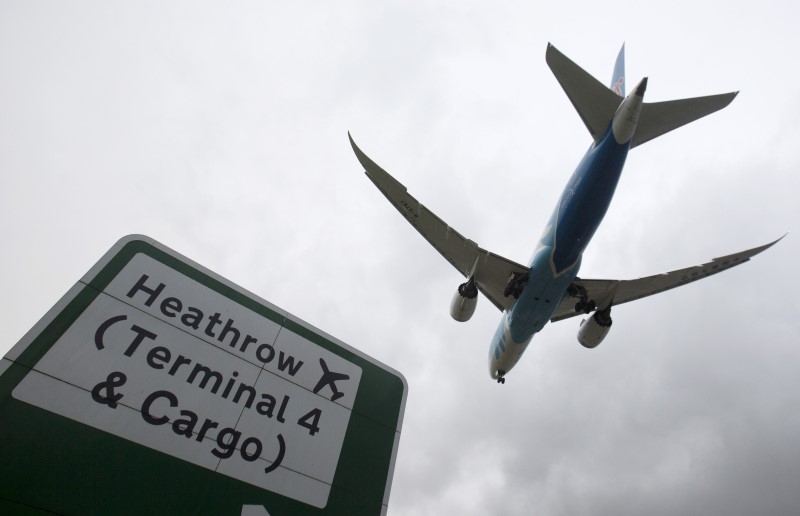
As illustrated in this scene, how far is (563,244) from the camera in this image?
1372cm

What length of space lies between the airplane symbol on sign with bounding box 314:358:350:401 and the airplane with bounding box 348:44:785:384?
8.24 meters

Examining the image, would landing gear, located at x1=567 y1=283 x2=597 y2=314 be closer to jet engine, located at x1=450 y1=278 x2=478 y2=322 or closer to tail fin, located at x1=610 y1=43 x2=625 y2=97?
jet engine, located at x1=450 y1=278 x2=478 y2=322

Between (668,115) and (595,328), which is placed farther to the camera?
(595,328)

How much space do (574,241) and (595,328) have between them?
5412 mm

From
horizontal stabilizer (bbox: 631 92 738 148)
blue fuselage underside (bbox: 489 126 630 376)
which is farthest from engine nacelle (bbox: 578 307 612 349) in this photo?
horizontal stabilizer (bbox: 631 92 738 148)

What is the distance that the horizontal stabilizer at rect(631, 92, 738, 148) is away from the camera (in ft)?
39.4

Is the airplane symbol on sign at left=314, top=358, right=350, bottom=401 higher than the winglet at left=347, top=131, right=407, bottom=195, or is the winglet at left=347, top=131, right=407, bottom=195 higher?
the winglet at left=347, top=131, right=407, bottom=195

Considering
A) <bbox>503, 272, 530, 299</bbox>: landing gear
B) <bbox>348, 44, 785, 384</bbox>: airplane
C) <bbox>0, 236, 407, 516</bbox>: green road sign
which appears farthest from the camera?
<bbox>503, 272, 530, 299</bbox>: landing gear

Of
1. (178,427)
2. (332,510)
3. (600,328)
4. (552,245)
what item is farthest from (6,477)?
(600,328)

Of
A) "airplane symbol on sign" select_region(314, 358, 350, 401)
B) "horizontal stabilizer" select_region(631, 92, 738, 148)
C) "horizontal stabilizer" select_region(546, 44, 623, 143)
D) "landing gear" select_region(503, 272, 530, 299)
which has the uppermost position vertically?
"horizontal stabilizer" select_region(631, 92, 738, 148)

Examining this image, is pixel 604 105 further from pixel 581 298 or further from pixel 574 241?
pixel 581 298

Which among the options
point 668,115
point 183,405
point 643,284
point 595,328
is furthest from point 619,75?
point 183,405

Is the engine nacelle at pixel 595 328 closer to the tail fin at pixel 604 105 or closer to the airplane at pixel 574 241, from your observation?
the airplane at pixel 574 241

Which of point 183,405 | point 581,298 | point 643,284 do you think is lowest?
point 183,405
